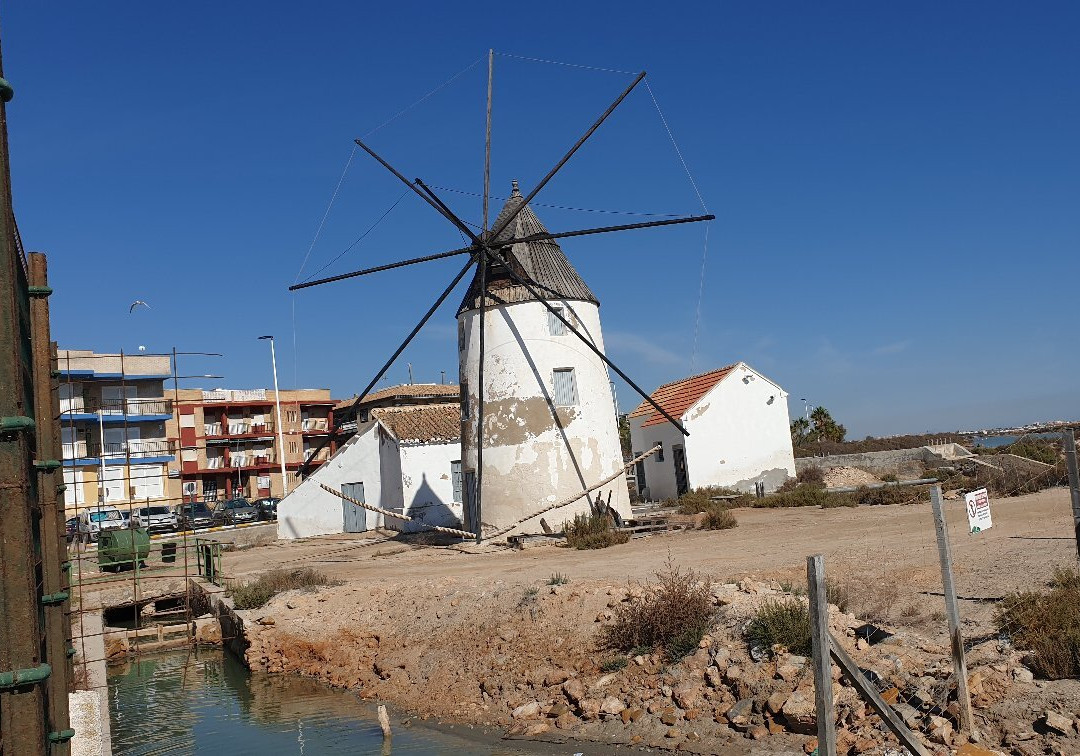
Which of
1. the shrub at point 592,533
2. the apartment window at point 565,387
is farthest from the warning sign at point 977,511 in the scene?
the apartment window at point 565,387

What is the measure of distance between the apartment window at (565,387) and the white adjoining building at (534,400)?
0.08 ft

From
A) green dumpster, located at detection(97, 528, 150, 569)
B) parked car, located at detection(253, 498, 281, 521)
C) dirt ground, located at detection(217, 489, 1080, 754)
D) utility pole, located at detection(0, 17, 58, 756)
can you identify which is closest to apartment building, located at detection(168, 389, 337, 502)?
parked car, located at detection(253, 498, 281, 521)

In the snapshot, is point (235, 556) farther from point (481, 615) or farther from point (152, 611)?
point (481, 615)

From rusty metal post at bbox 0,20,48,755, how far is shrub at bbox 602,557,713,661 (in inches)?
316

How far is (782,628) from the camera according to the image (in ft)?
31.1

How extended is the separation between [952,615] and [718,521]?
44.9ft

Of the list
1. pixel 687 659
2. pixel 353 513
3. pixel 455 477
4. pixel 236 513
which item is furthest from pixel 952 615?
pixel 236 513

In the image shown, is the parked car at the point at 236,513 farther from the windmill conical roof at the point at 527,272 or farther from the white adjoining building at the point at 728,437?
the windmill conical roof at the point at 527,272

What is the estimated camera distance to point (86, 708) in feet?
25.5

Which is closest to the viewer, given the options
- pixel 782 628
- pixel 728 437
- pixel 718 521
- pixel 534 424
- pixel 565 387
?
pixel 782 628

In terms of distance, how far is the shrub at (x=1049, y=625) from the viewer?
7.77m

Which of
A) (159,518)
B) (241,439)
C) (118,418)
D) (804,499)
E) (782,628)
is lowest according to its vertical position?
(782,628)

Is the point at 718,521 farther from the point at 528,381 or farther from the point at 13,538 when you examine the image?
the point at 13,538

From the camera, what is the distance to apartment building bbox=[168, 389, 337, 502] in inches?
2045
